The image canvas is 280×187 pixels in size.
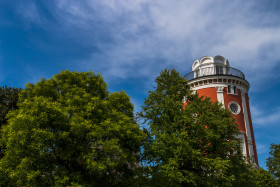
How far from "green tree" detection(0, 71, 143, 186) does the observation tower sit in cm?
1666

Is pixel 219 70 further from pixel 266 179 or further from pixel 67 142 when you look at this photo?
pixel 67 142

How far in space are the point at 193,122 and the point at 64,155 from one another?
10.7 meters

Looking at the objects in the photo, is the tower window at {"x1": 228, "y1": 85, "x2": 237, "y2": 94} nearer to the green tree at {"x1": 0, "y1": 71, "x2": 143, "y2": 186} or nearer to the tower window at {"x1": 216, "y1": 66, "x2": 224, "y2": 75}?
the tower window at {"x1": 216, "y1": 66, "x2": 224, "y2": 75}

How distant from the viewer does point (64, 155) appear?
18312 millimetres

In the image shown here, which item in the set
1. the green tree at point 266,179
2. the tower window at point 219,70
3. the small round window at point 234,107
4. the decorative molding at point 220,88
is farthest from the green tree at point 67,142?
the tower window at point 219,70

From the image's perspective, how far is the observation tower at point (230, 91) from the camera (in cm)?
3272

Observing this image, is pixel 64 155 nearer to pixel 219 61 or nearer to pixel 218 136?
pixel 218 136

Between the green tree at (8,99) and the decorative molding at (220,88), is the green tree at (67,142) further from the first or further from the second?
the decorative molding at (220,88)

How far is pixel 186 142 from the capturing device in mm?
19953

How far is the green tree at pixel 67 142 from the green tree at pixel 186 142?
2.18 m

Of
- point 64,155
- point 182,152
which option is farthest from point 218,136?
point 64,155

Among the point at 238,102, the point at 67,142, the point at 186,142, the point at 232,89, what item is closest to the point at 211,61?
the point at 232,89

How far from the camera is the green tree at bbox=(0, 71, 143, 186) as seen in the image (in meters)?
17.5

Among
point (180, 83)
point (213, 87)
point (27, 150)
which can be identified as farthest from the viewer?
point (213, 87)
